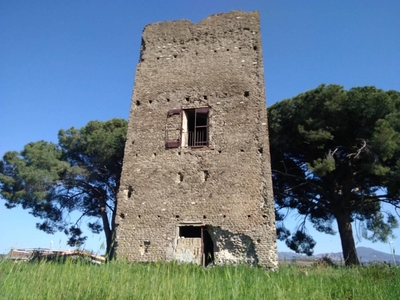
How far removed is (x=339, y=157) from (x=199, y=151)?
22.9ft

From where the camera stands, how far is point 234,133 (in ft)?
31.4

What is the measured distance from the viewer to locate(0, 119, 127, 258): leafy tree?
16172 mm

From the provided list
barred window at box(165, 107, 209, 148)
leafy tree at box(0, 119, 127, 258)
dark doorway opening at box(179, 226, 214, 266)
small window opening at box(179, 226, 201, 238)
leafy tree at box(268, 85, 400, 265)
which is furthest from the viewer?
leafy tree at box(0, 119, 127, 258)

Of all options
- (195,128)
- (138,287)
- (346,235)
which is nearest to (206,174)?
(195,128)

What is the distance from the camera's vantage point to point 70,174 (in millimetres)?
16531

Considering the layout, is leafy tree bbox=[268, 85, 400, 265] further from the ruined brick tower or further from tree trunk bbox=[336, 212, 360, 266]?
the ruined brick tower

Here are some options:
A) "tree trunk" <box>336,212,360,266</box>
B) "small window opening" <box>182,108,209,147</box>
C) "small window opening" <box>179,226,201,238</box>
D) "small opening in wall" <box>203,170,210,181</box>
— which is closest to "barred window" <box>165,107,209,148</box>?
"small window opening" <box>182,108,209,147</box>

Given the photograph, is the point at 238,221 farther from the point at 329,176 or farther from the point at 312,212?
the point at 312,212

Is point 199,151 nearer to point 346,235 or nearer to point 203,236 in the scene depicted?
point 203,236

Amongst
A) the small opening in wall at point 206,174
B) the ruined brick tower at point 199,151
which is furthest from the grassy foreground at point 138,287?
the small opening in wall at point 206,174

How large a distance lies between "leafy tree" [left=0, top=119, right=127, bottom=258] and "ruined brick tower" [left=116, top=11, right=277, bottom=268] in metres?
6.89

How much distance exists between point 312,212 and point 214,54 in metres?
9.10

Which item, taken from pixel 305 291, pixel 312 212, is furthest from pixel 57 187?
pixel 305 291

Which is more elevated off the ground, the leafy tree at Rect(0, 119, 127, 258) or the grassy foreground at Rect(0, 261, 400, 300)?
the leafy tree at Rect(0, 119, 127, 258)
